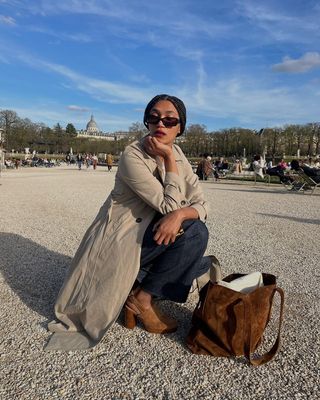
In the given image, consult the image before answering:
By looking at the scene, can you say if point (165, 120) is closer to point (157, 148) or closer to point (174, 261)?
point (157, 148)

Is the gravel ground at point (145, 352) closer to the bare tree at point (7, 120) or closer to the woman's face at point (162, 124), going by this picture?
the woman's face at point (162, 124)

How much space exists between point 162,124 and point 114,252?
3.06 ft

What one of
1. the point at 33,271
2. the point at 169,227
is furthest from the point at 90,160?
the point at 169,227

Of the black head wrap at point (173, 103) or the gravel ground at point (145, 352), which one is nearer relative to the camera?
the gravel ground at point (145, 352)

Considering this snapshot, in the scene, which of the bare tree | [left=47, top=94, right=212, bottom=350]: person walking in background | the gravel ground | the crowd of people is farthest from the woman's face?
the bare tree

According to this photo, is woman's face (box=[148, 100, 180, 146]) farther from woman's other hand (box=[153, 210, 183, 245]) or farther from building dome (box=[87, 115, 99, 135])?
building dome (box=[87, 115, 99, 135])

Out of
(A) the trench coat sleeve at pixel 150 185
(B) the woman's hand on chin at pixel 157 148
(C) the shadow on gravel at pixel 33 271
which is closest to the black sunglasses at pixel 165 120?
(B) the woman's hand on chin at pixel 157 148

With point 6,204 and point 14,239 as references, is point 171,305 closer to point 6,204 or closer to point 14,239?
point 14,239

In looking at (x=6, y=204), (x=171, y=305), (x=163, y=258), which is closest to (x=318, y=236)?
(x=171, y=305)

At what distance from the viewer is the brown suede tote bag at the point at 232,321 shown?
2.44 meters

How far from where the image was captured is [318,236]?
6.56 metres

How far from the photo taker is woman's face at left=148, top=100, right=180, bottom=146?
112 inches

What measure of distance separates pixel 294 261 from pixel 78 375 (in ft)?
11.0

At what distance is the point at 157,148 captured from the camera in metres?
2.77
